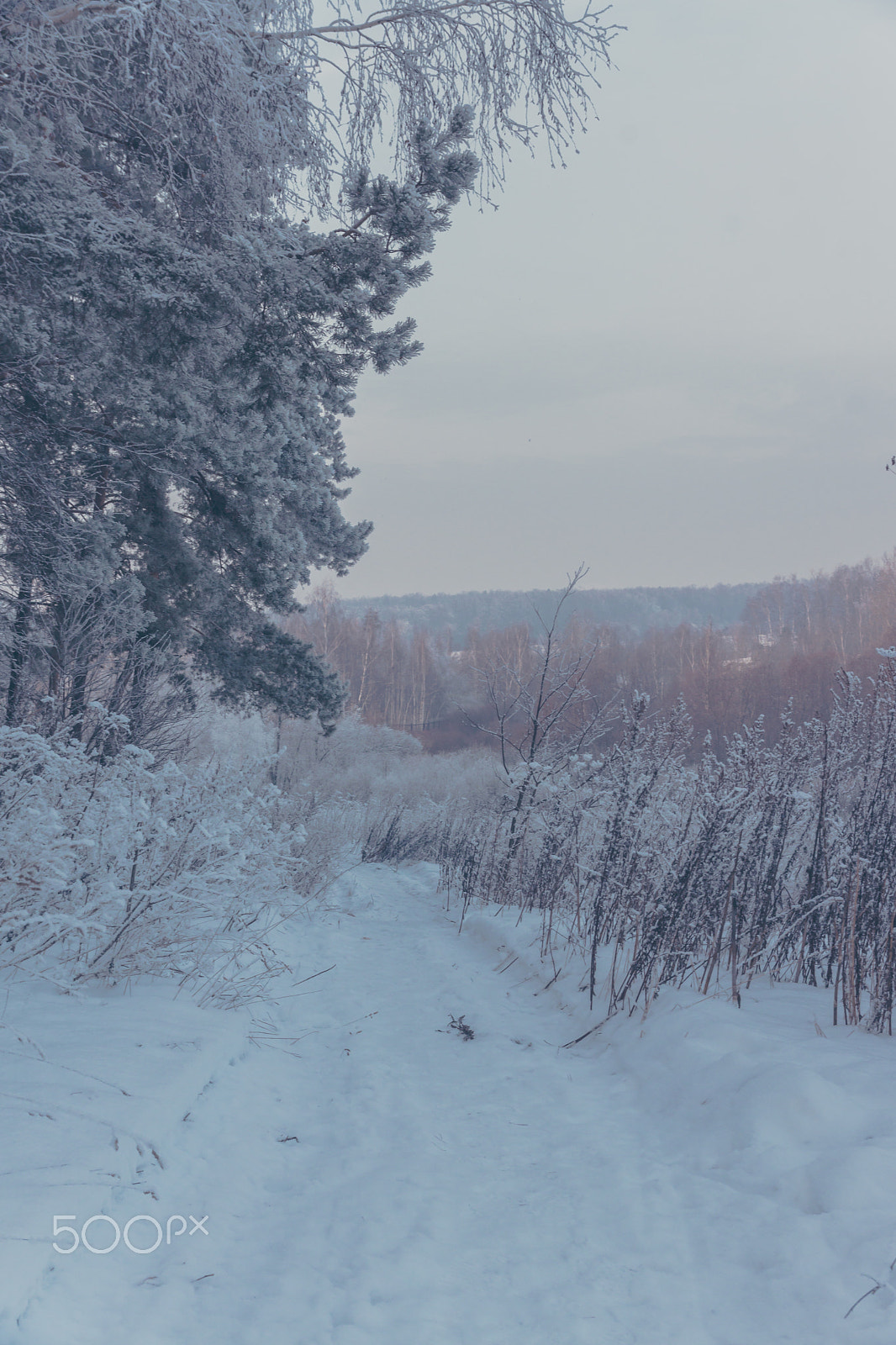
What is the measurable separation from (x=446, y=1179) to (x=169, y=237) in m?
6.25

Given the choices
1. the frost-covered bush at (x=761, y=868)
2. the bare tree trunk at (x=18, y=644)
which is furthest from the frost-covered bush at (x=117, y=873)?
the bare tree trunk at (x=18, y=644)

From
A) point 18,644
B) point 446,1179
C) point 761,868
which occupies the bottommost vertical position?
point 446,1179

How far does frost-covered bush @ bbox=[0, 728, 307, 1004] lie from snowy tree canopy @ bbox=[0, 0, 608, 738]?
115cm

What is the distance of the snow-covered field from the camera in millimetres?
1875

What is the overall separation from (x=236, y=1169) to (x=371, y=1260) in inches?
29.2

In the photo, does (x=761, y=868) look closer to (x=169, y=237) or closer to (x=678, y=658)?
(x=169, y=237)

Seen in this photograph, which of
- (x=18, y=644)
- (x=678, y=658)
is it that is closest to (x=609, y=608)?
(x=678, y=658)

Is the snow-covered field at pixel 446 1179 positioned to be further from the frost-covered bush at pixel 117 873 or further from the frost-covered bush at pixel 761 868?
the frost-covered bush at pixel 761 868

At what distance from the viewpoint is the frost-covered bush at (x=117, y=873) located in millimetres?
3395

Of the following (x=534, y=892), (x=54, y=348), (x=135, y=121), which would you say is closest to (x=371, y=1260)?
(x=534, y=892)

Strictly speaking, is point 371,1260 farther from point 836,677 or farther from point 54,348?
point 54,348

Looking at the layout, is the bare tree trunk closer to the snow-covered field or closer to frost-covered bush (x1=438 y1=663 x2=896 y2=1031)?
the snow-covered field

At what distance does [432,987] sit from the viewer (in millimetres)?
5457

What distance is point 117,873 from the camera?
399 centimetres
